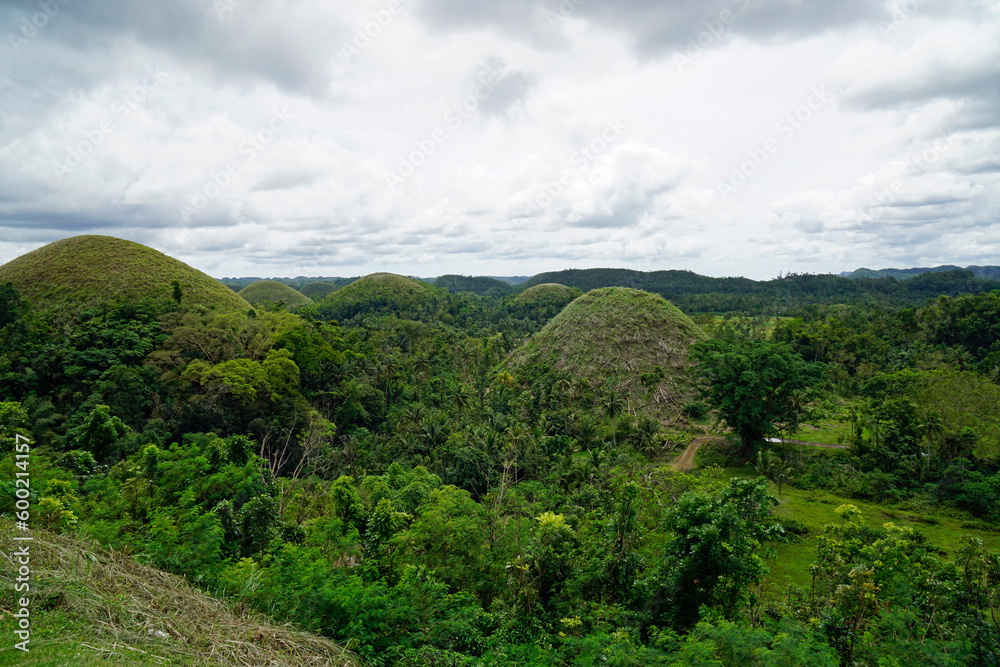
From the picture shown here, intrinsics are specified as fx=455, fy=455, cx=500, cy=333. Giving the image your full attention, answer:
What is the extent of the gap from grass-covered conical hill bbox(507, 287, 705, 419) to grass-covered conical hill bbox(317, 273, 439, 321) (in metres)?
53.1

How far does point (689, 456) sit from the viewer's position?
3347 cm

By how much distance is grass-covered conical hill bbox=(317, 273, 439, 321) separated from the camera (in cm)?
10512

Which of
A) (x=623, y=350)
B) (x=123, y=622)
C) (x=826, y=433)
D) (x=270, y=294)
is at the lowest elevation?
(x=826, y=433)

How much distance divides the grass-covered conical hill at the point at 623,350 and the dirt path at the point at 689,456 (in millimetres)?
4480

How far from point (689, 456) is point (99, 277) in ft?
180

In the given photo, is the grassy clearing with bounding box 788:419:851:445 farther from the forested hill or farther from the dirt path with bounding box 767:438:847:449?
the forested hill

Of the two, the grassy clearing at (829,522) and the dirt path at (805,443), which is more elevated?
the dirt path at (805,443)

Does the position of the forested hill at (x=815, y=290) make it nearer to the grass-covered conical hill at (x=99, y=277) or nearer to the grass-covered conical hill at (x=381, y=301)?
the grass-covered conical hill at (x=381, y=301)

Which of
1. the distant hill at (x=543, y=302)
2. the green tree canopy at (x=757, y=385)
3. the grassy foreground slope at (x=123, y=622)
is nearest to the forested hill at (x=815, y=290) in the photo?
the distant hill at (x=543, y=302)

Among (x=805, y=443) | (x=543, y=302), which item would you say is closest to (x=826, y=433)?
(x=805, y=443)

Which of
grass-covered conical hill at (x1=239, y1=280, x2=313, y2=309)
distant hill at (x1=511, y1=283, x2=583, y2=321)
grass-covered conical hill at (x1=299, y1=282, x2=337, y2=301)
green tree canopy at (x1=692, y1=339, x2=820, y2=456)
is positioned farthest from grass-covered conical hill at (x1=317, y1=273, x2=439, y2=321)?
green tree canopy at (x1=692, y1=339, x2=820, y2=456)

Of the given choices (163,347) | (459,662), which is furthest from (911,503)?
(163,347)

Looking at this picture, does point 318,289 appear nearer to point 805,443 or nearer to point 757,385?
point 805,443

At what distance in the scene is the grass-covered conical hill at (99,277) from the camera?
4078cm
